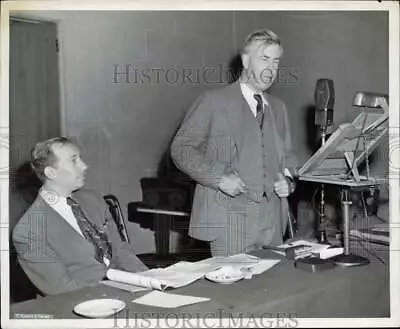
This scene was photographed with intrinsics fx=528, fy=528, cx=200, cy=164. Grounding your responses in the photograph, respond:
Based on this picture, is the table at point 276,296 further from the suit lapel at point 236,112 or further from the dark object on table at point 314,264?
the suit lapel at point 236,112

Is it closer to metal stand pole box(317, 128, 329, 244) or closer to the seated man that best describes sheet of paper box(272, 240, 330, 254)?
metal stand pole box(317, 128, 329, 244)

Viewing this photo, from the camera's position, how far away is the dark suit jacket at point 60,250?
1.61 meters

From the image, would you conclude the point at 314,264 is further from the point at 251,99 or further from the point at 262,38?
the point at 262,38

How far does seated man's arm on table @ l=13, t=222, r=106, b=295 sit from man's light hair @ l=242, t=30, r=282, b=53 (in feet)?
2.87

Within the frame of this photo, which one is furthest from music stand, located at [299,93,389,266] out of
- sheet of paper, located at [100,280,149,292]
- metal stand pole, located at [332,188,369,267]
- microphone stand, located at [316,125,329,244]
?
sheet of paper, located at [100,280,149,292]

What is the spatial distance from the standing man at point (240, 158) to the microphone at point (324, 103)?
0.42ft

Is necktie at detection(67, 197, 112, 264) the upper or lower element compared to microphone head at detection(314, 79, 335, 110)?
lower

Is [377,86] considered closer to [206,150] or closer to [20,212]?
[206,150]

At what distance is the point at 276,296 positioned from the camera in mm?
1398

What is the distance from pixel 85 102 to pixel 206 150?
0.44 metres

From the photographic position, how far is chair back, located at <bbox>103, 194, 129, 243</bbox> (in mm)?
1834

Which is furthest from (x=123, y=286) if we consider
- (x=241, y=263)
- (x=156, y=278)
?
(x=241, y=263)

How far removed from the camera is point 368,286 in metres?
1.64

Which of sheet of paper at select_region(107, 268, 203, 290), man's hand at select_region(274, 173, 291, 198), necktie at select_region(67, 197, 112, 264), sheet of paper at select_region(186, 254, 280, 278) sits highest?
man's hand at select_region(274, 173, 291, 198)
